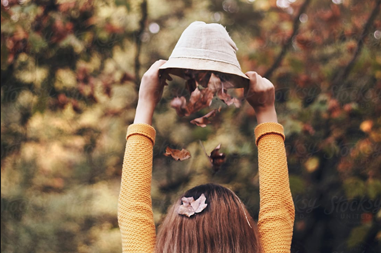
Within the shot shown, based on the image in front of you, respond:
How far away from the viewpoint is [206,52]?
0.95m

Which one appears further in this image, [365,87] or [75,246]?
[75,246]

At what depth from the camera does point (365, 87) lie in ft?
5.57

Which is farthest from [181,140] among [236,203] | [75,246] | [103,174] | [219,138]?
[236,203]

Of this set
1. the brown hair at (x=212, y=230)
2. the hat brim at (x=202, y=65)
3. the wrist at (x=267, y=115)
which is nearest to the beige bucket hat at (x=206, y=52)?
the hat brim at (x=202, y=65)

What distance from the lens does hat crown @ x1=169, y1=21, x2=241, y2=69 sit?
0.95 m

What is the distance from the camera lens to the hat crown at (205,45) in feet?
3.10

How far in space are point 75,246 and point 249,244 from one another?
135cm

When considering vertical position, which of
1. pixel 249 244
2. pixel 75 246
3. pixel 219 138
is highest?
pixel 219 138

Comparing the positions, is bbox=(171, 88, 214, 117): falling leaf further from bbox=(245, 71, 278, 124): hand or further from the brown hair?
the brown hair

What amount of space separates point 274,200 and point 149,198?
31 centimetres

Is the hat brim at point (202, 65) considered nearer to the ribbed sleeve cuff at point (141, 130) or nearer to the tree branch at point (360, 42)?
the ribbed sleeve cuff at point (141, 130)

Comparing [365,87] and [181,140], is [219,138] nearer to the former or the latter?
[181,140]

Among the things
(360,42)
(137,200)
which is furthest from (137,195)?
(360,42)

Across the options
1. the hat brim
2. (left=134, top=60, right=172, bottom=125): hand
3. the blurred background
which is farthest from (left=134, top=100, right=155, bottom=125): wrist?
the blurred background
